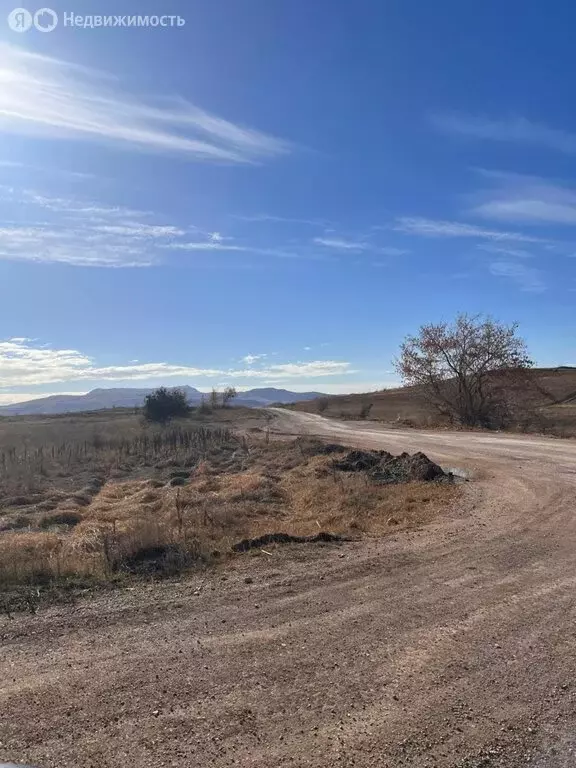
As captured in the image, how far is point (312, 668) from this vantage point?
488 cm

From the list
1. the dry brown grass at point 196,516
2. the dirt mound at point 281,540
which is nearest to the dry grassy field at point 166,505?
the dry brown grass at point 196,516

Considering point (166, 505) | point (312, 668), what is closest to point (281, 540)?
point (312, 668)

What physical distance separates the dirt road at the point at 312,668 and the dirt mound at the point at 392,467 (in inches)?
286

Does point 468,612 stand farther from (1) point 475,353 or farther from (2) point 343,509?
(1) point 475,353

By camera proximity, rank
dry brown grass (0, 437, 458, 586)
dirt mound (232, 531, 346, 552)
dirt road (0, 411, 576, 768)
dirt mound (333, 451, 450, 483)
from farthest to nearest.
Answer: dirt mound (333, 451, 450, 483) < dirt mound (232, 531, 346, 552) < dry brown grass (0, 437, 458, 586) < dirt road (0, 411, 576, 768)

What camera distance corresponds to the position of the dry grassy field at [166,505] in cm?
837

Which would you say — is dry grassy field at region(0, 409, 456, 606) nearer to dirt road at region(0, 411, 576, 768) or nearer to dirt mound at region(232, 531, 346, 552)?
dirt mound at region(232, 531, 346, 552)

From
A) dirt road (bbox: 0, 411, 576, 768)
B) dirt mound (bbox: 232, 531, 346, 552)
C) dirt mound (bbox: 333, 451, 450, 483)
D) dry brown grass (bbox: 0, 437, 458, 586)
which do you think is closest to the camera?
dirt road (bbox: 0, 411, 576, 768)

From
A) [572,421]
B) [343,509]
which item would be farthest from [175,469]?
[572,421]

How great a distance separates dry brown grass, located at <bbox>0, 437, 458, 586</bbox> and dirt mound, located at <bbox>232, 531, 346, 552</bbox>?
0.30 m

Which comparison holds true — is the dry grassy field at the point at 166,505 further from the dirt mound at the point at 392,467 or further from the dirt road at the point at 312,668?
the dirt road at the point at 312,668

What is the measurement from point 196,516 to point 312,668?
24.0 ft

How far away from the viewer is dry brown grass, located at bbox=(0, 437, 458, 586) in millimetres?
8352

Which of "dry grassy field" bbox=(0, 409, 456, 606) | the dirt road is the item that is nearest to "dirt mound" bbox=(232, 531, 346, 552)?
"dry grassy field" bbox=(0, 409, 456, 606)
